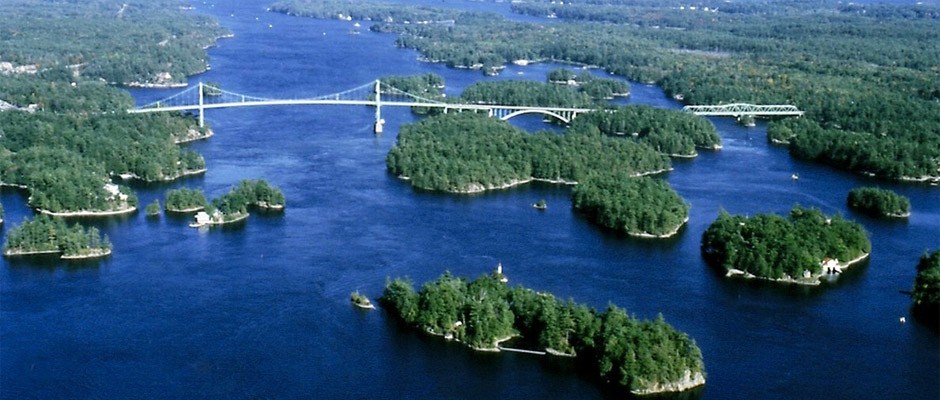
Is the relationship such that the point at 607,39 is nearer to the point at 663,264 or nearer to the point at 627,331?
the point at 663,264

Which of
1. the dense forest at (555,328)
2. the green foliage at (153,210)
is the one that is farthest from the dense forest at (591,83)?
the dense forest at (555,328)

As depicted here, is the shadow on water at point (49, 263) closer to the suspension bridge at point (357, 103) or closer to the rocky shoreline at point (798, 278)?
the rocky shoreline at point (798, 278)

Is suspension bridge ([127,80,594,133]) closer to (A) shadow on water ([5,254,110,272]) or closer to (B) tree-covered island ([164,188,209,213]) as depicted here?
(B) tree-covered island ([164,188,209,213])

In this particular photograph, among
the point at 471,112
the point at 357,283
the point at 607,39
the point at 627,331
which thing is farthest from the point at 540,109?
the point at 607,39

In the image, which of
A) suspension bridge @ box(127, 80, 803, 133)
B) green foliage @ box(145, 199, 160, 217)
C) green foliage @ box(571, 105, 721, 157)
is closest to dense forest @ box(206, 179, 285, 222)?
green foliage @ box(145, 199, 160, 217)

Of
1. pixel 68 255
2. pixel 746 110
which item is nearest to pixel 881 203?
pixel 746 110

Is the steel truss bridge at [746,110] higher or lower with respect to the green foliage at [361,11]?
higher
